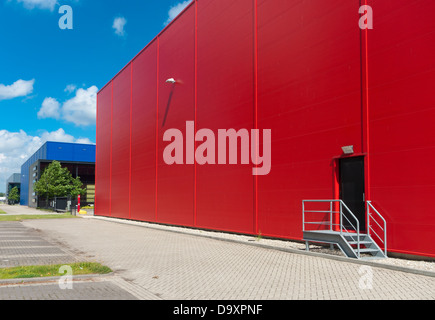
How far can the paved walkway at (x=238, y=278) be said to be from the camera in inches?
246

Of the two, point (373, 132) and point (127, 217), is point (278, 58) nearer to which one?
point (373, 132)

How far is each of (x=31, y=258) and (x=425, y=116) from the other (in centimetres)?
1031

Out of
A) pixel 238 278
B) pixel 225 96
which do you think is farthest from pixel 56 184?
pixel 238 278

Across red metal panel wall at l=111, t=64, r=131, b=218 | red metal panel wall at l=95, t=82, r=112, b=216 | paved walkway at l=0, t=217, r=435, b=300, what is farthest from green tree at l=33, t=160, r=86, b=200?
paved walkway at l=0, t=217, r=435, b=300

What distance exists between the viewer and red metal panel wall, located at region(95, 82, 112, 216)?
106 feet

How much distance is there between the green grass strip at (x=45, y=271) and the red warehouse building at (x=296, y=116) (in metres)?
5.82

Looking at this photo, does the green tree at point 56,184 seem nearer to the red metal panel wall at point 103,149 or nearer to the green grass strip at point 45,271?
the red metal panel wall at point 103,149

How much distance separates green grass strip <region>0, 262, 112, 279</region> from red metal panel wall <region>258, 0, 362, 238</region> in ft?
22.2

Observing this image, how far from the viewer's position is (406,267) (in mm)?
7996

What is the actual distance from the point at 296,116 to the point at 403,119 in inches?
153

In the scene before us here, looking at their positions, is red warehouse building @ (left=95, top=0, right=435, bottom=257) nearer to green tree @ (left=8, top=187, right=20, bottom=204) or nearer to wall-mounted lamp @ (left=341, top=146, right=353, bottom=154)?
wall-mounted lamp @ (left=341, top=146, right=353, bottom=154)

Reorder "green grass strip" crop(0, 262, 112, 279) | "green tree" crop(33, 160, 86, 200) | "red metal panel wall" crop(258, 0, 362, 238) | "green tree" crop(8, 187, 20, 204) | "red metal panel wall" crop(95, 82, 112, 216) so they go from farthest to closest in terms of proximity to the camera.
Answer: "green tree" crop(8, 187, 20, 204), "green tree" crop(33, 160, 86, 200), "red metal panel wall" crop(95, 82, 112, 216), "red metal panel wall" crop(258, 0, 362, 238), "green grass strip" crop(0, 262, 112, 279)
